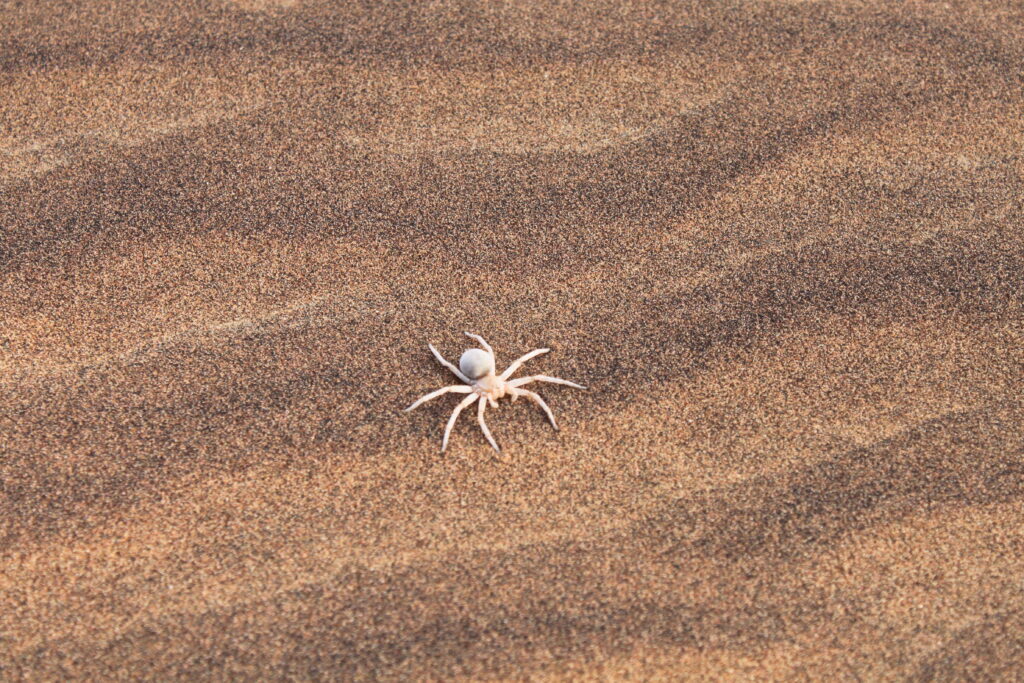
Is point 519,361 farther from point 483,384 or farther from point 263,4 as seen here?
point 263,4

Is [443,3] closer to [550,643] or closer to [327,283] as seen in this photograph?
[327,283]

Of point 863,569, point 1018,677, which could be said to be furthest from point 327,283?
point 1018,677

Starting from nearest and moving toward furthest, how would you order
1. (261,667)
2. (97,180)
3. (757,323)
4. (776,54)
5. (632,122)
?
(261,667) < (757,323) < (97,180) < (632,122) < (776,54)

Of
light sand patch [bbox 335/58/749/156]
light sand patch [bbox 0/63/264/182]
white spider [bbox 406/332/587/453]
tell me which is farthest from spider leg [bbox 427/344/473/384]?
light sand patch [bbox 0/63/264/182]

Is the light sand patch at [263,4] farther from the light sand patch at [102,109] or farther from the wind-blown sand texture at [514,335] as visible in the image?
the light sand patch at [102,109]

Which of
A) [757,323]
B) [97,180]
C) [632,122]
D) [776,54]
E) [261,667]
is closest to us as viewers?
[261,667]

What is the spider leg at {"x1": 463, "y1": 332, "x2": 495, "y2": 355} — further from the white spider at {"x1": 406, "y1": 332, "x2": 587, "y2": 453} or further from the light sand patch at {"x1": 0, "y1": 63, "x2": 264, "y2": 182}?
the light sand patch at {"x1": 0, "y1": 63, "x2": 264, "y2": 182}

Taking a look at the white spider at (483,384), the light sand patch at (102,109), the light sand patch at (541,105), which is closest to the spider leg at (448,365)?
the white spider at (483,384)
